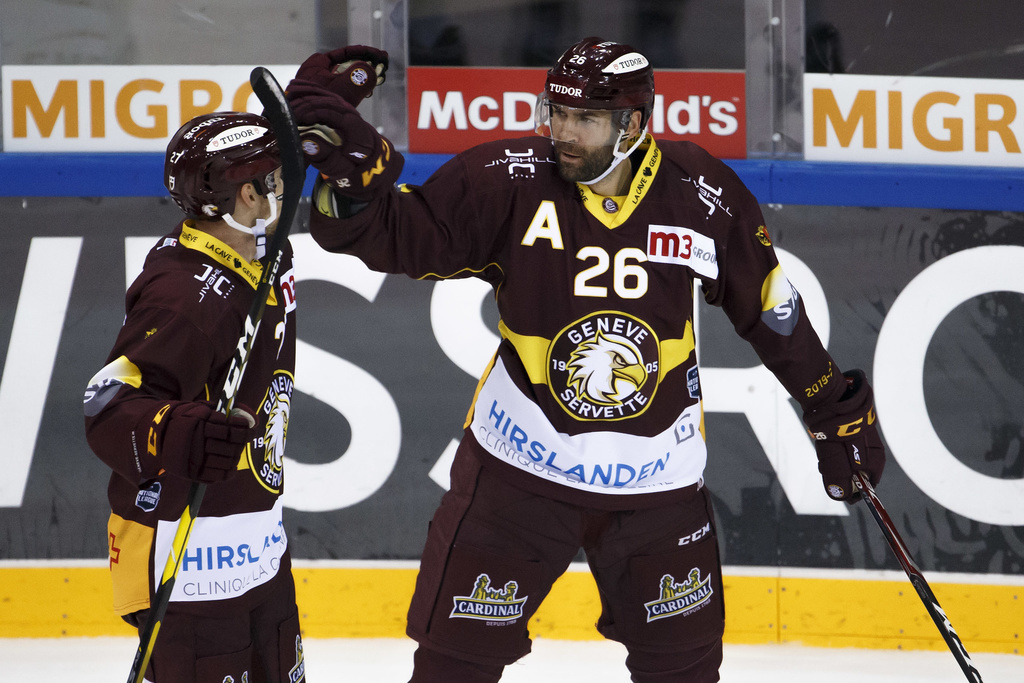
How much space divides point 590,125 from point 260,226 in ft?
2.13

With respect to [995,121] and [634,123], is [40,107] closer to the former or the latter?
[634,123]

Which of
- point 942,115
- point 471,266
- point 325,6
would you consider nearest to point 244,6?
point 325,6

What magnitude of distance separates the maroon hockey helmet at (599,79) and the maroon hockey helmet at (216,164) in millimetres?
543

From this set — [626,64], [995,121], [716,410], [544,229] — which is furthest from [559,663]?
[995,121]

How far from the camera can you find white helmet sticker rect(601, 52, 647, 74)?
6.95 ft

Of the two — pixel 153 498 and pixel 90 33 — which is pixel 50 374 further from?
pixel 153 498

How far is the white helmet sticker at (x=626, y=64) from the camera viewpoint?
2.12 meters

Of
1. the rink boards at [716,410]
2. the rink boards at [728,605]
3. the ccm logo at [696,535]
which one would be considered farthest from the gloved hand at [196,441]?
the rink boards at [728,605]

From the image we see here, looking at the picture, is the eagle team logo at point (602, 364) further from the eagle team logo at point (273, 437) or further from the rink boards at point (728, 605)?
the rink boards at point (728, 605)

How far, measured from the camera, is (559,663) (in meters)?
3.45

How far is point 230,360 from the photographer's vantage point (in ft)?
6.52

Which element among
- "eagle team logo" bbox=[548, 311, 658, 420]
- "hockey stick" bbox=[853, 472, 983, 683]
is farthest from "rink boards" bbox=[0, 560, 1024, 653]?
"eagle team logo" bbox=[548, 311, 658, 420]

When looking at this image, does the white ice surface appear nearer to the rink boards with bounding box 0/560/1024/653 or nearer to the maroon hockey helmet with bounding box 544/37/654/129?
the rink boards with bounding box 0/560/1024/653

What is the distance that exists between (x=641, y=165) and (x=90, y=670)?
2.32 m
